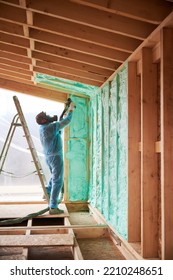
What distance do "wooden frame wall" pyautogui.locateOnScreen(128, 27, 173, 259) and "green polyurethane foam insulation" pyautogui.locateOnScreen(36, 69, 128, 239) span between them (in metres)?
0.16

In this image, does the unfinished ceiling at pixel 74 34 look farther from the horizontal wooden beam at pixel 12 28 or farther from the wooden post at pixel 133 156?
the wooden post at pixel 133 156

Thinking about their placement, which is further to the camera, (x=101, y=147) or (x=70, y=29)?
(x=101, y=147)

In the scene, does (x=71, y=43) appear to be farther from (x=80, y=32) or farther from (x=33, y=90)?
(x=33, y=90)

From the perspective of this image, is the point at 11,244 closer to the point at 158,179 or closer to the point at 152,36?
the point at 158,179

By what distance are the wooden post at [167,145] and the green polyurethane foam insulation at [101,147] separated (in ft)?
3.64

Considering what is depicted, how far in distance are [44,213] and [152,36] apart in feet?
10.7

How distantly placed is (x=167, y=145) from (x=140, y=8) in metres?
1.11

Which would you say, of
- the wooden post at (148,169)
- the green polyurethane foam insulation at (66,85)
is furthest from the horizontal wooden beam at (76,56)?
the green polyurethane foam insulation at (66,85)

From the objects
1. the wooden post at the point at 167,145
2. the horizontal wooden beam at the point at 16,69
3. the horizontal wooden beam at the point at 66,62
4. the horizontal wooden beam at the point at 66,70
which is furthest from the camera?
the horizontal wooden beam at the point at 16,69

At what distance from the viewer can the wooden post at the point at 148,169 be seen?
2.99 m

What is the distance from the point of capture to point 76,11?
2881 mm

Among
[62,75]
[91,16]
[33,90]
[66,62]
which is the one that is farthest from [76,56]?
[33,90]

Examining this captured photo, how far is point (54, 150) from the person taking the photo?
5059 millimetres

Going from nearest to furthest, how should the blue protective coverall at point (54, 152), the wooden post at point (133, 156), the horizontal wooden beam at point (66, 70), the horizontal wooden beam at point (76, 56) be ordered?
the wooden post at point (133, 156) < the horizontal wooden beam at point (76, 56) < the horizontal wooden beam at point (66, 70) < the blue protective coverall at point (54, 152)
